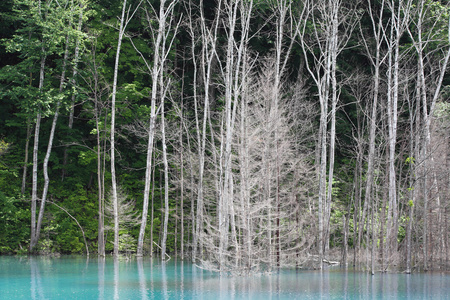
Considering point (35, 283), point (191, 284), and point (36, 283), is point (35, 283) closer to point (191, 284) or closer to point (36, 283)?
point (36, 283)

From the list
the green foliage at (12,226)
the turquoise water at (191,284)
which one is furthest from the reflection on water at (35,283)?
the green foliage at (12,226)

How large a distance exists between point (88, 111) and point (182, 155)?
6.02m

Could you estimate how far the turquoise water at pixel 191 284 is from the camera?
1458 cm

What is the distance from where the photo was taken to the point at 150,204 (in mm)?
34469

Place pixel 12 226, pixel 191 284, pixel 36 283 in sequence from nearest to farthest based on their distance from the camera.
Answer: pixel 36 283, pixel 191 284, pixel 12 226

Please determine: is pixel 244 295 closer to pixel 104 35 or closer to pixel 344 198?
pixel 344 198

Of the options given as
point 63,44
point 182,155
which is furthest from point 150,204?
point 63,44

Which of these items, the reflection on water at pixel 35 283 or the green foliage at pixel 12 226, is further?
the green foliage at pixel 12 226

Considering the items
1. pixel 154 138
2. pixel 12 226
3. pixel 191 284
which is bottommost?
pixel 191 284

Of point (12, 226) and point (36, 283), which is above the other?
point (12, 226)

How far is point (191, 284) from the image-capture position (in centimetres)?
1727

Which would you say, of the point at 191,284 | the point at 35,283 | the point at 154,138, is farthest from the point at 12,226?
the point at 191,284

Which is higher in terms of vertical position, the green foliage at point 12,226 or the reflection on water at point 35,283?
the green foliage at point 12,226

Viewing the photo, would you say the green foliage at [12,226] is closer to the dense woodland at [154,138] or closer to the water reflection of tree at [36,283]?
the dense woodland at [154,138]
